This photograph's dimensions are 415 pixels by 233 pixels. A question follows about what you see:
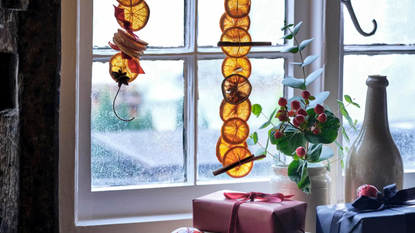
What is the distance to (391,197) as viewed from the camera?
112cm

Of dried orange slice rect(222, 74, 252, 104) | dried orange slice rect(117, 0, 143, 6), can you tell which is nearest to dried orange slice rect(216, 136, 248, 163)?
dried orange slice rect(222, 74, 252, 104)

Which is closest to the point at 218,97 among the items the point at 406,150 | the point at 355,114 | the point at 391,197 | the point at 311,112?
the point at 311,112

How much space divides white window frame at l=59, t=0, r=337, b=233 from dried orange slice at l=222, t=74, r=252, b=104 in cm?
11

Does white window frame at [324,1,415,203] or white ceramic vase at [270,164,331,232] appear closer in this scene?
white ceramic vase at [270,164,331,232]

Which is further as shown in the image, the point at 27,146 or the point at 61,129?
the point at 61,129

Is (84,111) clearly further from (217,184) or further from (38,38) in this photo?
(217,184)

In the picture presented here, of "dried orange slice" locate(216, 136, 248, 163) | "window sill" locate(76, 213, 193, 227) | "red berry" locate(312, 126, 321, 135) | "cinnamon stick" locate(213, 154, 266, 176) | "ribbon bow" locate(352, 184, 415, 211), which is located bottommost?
"window sill" locate(76, 213, 193, 227)

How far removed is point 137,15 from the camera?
49.2 inches

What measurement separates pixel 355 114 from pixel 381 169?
1.13 feet

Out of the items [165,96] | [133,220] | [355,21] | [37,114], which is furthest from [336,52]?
[37,114]

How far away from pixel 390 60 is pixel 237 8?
23.7 inches

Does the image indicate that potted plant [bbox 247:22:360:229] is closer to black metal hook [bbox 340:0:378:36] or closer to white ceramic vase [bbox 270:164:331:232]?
white ceramic vase [bbox 270:164:331:232]

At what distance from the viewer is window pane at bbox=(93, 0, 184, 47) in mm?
1343

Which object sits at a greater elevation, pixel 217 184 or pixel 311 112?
pixel 311 112
